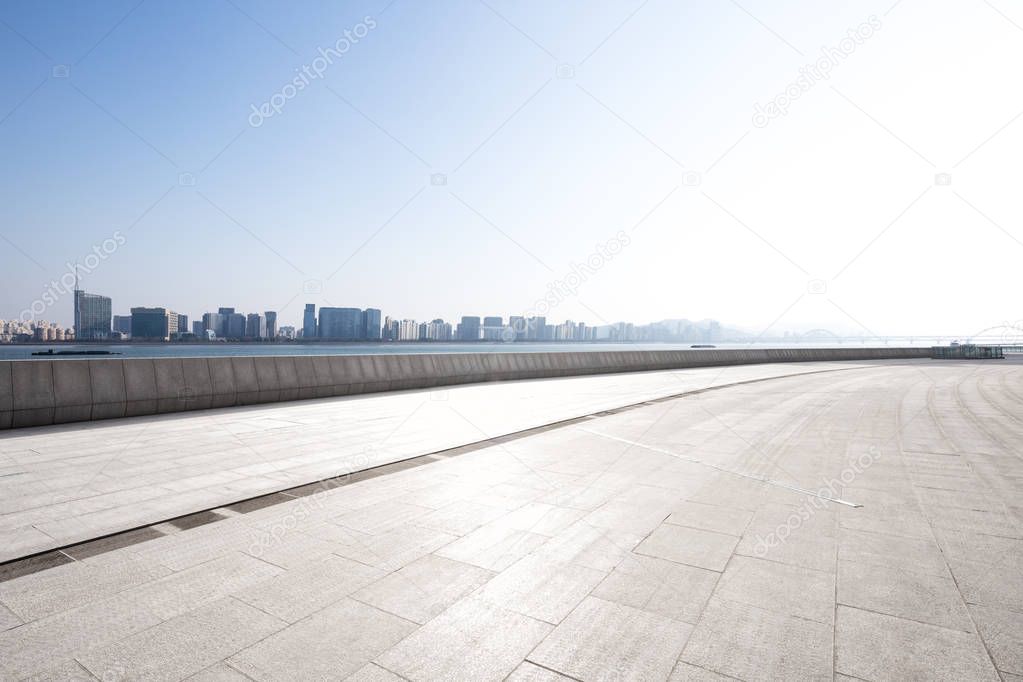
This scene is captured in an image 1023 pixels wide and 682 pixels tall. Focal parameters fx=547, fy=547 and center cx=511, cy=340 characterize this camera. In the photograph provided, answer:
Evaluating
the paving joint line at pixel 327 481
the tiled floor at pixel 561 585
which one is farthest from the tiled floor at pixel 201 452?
the tiled floor at pixel 561 585

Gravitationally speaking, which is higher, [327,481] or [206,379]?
[206,379]

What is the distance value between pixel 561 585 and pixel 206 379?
36.8 ft

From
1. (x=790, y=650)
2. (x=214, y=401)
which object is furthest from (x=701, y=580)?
(x=214, y=401)

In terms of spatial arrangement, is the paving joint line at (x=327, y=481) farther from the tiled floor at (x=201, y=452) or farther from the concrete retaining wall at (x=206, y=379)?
the concrete retaining wall at (x=206, y=379)

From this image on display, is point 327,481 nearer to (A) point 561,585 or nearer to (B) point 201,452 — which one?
(B) point 201,452

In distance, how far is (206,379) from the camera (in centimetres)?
1230

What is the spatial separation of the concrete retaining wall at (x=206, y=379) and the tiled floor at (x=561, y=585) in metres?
7.28

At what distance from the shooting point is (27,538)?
455 centimetres

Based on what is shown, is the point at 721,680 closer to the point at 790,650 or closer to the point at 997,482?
the point at 790,650

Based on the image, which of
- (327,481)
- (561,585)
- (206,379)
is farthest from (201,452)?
(561,585)

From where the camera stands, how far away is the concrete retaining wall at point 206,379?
9695mm

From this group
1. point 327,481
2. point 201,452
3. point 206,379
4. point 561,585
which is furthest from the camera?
point 206,379

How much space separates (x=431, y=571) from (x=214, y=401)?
10.5 meters

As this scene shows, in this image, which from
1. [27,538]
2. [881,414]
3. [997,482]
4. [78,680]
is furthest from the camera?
[881,414]
